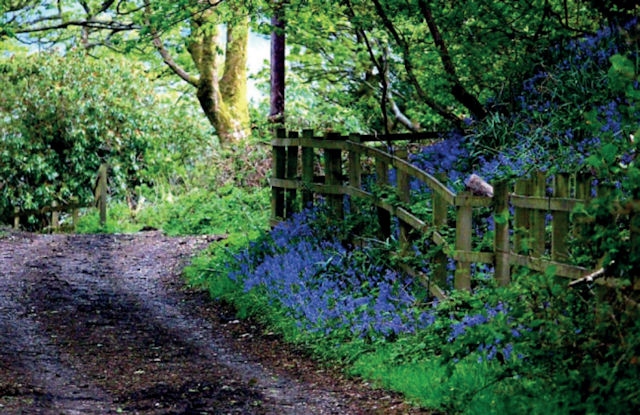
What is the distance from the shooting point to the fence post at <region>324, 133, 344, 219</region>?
1132 cm

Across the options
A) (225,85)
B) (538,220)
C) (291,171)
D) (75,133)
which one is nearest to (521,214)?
(538,220)

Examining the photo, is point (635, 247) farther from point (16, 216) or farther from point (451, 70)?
point (16, 216)

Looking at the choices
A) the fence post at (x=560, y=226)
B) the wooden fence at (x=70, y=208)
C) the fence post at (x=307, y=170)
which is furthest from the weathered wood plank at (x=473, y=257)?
the wooden fence at (x=70, y=208)

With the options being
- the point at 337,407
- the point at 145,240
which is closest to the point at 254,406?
the point at 337,407

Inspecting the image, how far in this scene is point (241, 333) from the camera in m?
9.56

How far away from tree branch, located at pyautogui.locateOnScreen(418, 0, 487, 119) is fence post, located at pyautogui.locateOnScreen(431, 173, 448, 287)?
341cm

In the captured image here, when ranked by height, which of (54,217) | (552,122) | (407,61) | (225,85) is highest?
(225,85)

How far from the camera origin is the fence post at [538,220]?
283 inches

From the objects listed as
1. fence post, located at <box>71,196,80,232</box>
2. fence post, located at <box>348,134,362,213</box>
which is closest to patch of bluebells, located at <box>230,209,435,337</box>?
fence post, located at <box>348,134,362,213</box>

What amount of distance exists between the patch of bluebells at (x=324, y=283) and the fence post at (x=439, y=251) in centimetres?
28

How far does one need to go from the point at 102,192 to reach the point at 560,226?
17026mm

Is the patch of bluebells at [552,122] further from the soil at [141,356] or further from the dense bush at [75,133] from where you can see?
the dense bush at [75,133]

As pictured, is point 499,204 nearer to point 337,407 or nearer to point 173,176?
point 337,407

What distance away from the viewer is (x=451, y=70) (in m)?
11.9
